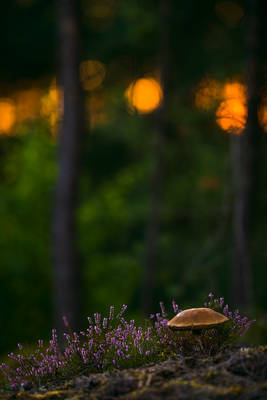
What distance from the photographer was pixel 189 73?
15.4 meters

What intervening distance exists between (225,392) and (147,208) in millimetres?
13465

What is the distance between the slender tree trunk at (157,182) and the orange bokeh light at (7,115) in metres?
8.27

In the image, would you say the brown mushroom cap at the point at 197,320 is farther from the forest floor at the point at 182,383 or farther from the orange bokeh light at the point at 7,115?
the orange bokeh light at the point at 7,115

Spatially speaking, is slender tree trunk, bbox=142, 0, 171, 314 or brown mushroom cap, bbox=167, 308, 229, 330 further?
slender tree trunk, bbox=142, 0, 171, 314

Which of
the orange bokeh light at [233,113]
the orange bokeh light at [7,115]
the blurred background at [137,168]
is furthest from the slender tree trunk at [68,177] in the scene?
the orange bokeh light at [7,115]

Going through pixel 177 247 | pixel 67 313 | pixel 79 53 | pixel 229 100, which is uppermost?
pixel 79 53

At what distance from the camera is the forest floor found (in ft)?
8.51

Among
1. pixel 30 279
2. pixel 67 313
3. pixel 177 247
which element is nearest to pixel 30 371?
pixel 67 313

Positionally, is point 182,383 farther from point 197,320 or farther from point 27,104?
point 27,104

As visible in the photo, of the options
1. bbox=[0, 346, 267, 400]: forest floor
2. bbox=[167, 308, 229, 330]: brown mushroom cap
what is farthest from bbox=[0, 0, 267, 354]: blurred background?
bbox=[0, 346, 267, 400]: forest floor

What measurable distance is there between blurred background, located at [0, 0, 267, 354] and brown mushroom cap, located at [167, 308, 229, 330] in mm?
6165

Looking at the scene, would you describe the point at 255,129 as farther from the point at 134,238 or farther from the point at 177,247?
the point at 134,238

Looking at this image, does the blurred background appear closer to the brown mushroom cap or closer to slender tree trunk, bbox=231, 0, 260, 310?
slender tree trunk, bbox=231, 0, 260, 310

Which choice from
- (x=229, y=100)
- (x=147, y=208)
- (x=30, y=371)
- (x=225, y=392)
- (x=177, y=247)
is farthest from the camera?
(x=147, y=208)
